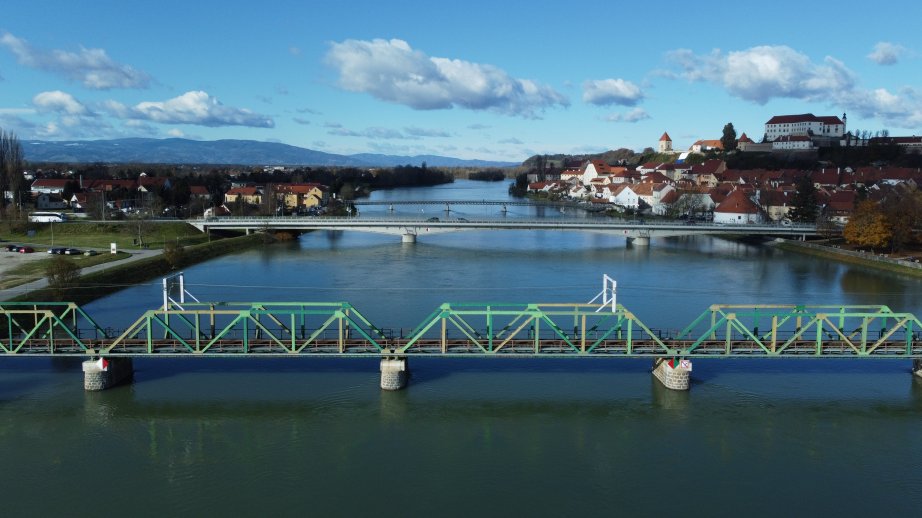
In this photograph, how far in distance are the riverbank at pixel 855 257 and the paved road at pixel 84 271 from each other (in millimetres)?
27825

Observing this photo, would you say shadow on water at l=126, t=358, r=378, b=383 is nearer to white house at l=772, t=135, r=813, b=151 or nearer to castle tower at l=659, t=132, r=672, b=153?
white house at l=772, t=135, r=813, b=151

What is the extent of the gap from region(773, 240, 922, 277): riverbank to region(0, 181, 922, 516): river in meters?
13.7

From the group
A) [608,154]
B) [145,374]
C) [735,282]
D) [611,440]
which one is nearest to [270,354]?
[145,374]

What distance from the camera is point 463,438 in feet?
34.6

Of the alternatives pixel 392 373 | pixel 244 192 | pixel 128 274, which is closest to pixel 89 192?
pixel 244 192

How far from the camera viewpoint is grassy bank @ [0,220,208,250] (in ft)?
102

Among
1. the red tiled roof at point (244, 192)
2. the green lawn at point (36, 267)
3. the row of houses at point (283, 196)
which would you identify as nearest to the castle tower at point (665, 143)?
the row of houses at point (283, 196)

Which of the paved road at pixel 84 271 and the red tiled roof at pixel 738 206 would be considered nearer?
the paved road at pixel 84 271

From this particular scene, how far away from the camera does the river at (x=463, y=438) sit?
8789 millimetres

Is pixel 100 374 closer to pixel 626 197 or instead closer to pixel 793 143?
pixel 626 197

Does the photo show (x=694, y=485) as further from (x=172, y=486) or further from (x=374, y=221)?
(x=374, y=221)

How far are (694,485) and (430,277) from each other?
→ 15.4 m

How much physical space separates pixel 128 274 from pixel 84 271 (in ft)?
4.16

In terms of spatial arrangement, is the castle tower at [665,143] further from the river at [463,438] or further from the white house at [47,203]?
the river at [463,438]
